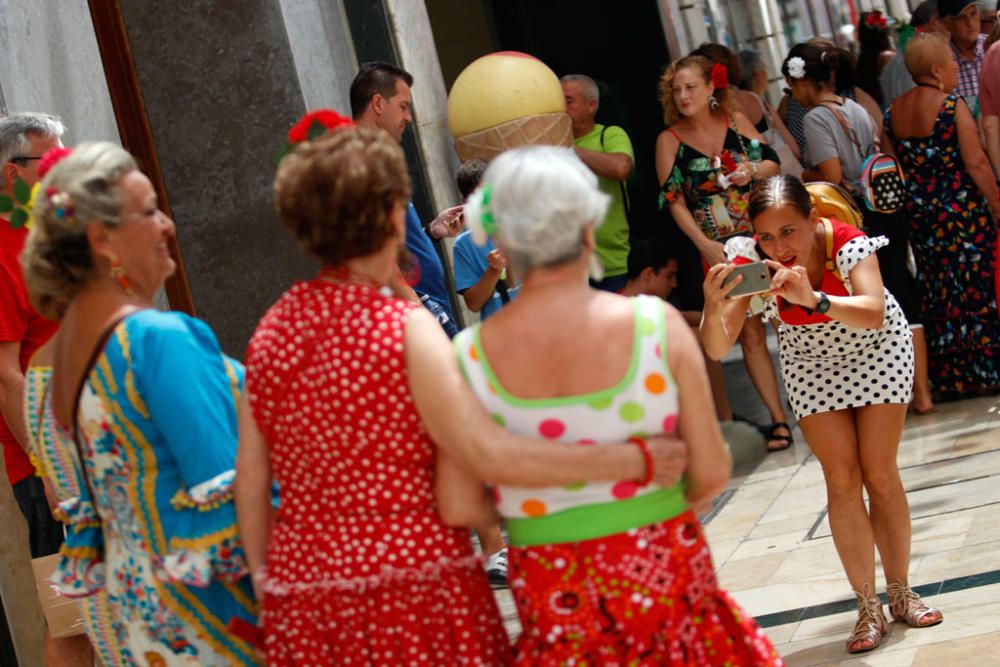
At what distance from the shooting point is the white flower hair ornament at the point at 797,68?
8836mm

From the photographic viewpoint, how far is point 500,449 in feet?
9.30

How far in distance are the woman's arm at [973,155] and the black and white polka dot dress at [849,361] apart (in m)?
3.88

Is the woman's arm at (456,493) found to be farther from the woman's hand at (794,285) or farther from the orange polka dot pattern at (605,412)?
the woman's hand at (794,285)

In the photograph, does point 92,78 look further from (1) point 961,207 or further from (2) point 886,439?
(1) point 961,207

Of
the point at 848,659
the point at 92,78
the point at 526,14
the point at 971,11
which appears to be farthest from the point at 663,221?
the point at 848,659

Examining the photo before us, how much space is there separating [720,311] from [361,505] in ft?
6.47

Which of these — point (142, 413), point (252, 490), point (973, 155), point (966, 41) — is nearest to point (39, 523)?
point (142, 413)

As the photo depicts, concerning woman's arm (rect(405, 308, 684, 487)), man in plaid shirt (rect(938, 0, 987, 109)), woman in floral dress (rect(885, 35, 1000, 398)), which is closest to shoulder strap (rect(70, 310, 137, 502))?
woman's arm (rect(405, 308, 684, 487))

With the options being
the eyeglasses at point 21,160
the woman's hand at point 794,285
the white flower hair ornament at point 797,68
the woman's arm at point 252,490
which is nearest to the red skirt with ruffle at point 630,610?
the woman's arm at point 252,490

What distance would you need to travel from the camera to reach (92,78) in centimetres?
611

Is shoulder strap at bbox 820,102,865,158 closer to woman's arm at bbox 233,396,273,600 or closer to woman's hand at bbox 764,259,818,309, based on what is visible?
woman's hand at bbox 764,259,818,309

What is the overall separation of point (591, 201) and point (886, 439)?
2.38 m

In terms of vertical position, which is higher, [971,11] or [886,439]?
[971,11]

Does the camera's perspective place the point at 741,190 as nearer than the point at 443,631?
No
